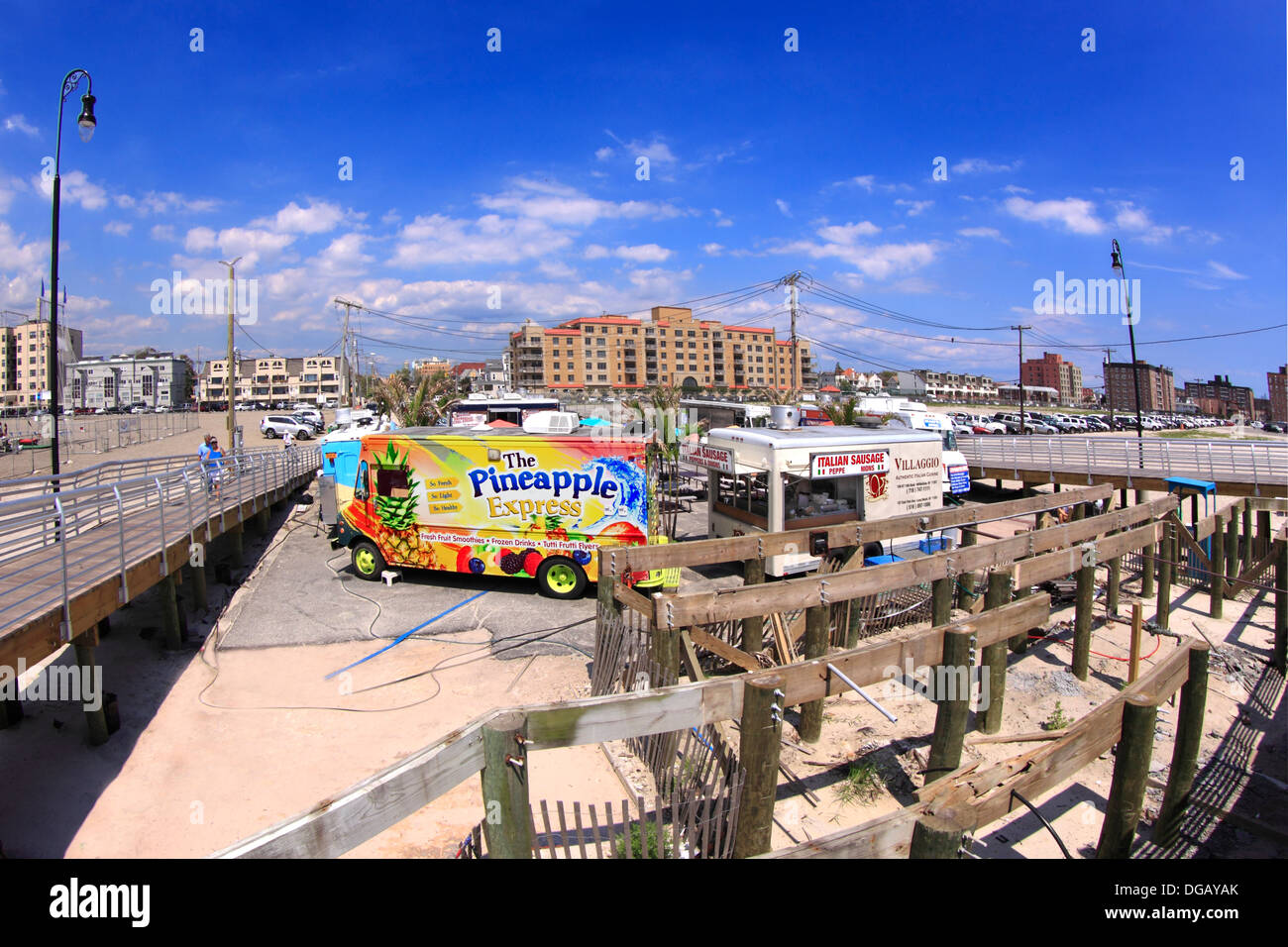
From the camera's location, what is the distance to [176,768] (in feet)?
21.8

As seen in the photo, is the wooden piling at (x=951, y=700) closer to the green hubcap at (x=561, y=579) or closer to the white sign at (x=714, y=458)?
the green hubcap at (x=561, y=579)

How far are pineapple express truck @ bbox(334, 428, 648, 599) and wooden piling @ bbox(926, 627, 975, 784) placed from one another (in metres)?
6.09

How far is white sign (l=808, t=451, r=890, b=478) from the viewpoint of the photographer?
40.9ft

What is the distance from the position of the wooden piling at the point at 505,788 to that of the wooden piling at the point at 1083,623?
26.5 ft

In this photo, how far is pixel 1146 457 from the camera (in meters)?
24.7

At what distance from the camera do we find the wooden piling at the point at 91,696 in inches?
276

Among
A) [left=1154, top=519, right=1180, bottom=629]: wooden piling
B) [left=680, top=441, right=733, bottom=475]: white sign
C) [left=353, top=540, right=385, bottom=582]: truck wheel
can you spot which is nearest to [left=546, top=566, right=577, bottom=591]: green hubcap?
[left=353, top=540, right=385, bottom=582]: truck wheel

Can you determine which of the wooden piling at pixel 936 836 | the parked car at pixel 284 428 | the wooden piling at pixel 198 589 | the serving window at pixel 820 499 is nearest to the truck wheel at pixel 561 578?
the serving window at pixel 820 499

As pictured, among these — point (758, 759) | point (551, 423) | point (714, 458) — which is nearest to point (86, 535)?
point (758, 759)

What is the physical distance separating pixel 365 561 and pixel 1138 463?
968 inches

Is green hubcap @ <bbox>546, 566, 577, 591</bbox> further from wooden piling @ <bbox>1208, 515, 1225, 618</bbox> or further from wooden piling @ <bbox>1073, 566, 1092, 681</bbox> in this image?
wooden piling @ <bbox>1208, 515, 1225, 618</bbox>
